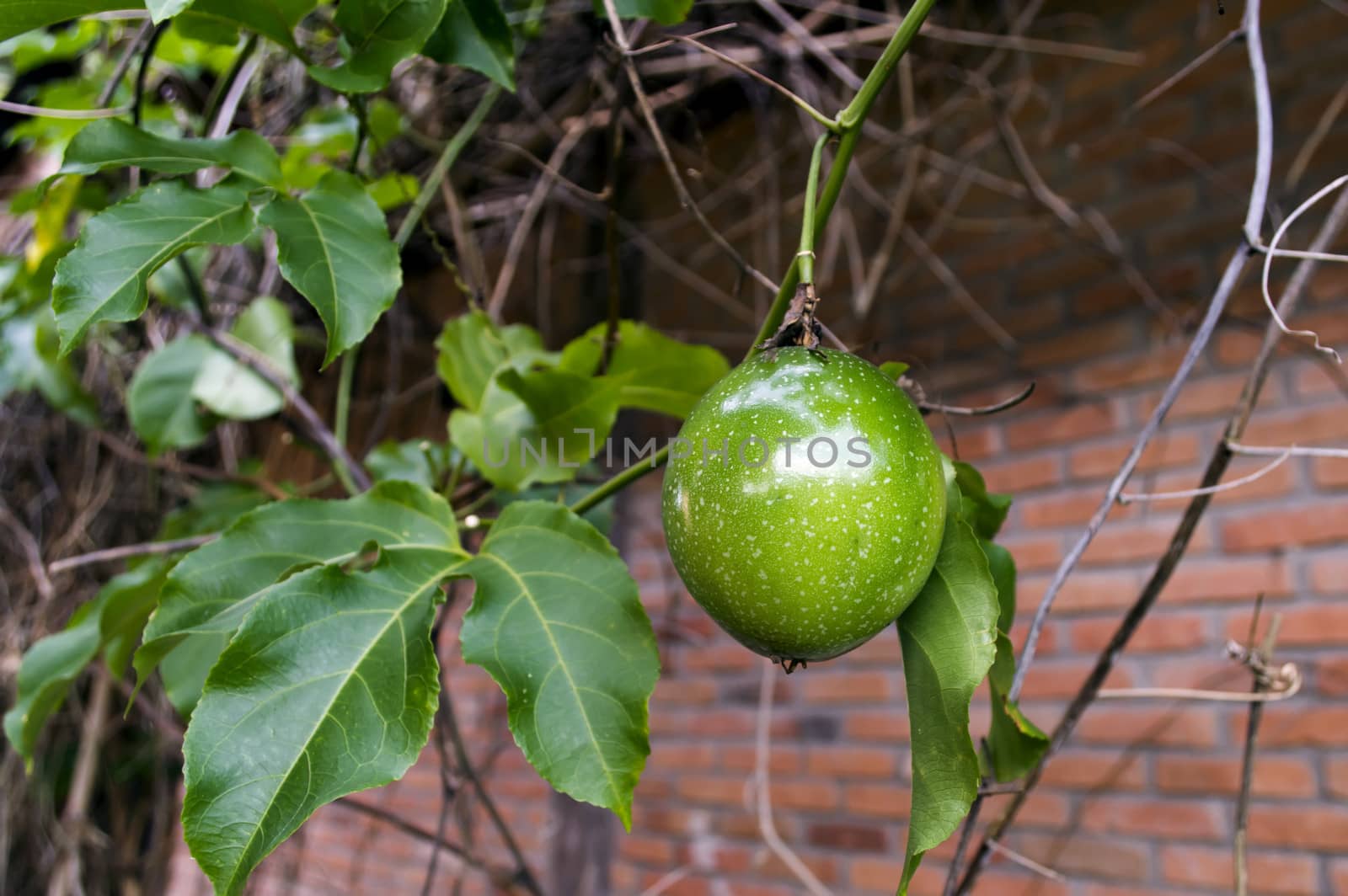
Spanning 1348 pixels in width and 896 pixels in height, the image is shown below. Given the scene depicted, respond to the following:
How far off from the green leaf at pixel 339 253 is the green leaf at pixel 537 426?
0.18 m

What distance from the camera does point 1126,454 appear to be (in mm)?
1480

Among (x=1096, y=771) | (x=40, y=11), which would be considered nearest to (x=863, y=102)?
(x=40, y=11)

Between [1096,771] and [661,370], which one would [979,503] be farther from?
[1096,771]

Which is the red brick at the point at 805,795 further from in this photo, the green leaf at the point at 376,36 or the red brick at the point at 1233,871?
the green leaf at the point at 376,36

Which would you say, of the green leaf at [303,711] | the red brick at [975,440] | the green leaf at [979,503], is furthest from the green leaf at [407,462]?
the red brick at [975,440]

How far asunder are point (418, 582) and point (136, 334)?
4.66 ft

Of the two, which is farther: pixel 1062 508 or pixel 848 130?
pixel 1062 508

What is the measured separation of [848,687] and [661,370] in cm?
109

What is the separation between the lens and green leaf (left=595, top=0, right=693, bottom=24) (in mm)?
742

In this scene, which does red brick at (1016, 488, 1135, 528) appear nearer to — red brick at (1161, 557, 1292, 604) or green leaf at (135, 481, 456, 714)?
red brick at (1161, 557, 1292, 604)

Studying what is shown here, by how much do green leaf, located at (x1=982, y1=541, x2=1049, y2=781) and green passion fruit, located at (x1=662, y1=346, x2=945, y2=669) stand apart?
0.11 m

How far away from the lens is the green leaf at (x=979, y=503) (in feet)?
2.18

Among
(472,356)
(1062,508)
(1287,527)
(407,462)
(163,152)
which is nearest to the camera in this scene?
(163,152)

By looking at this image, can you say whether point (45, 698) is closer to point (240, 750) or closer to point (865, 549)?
point (240, 750)
